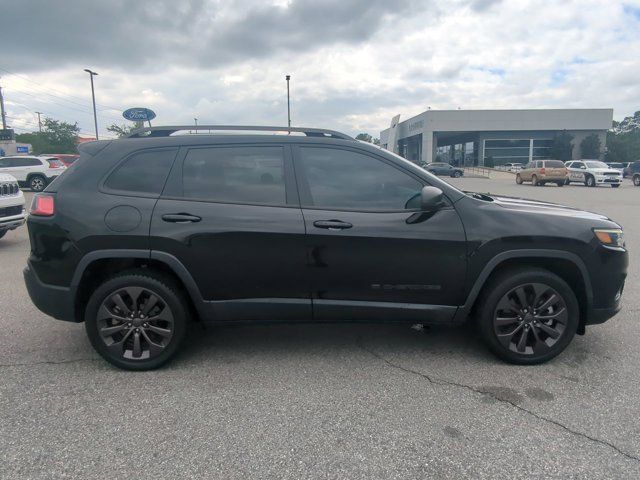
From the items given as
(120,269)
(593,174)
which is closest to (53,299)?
(120,269)

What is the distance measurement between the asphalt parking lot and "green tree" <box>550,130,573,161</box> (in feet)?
186

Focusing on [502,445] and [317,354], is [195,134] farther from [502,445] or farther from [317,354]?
[502,445]

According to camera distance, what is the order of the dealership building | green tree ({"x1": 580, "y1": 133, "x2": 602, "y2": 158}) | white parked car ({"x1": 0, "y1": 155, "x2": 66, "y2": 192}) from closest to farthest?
white parked car ({"x1": 0, "y1": 155, "x2": 66, "y2": 192}) → green tree ({"x1": 580, "y1": 133, "x2": 602, "y2": 158}) → the dealership building

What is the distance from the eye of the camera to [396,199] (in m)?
3.41

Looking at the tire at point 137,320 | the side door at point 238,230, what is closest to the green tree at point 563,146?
the side door at point 238,230

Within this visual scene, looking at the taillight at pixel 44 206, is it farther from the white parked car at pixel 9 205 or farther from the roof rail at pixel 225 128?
the white parked car at pixel 9 205

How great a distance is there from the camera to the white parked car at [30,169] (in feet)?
67.1

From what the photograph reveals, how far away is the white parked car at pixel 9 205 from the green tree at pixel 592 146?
60.1 meters

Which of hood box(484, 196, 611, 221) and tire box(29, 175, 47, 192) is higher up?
tire box(29, 175, 47, 192)

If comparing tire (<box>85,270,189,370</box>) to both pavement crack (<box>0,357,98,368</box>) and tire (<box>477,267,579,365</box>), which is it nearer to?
pavement crack (<box>0,357,98,368</box>)

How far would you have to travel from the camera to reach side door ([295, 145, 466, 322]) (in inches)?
130

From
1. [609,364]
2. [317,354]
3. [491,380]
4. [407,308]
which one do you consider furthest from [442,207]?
[609,364]

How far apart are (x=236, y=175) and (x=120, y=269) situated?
1.18 meters

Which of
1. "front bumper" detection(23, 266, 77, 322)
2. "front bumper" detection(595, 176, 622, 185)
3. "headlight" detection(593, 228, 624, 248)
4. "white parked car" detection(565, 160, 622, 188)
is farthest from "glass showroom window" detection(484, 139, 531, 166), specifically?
"front bumper" detection(23, 266, 77, 322)
